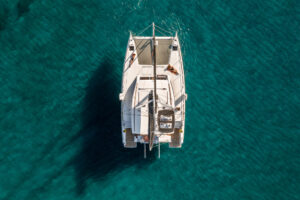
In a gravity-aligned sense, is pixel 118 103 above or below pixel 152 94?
below

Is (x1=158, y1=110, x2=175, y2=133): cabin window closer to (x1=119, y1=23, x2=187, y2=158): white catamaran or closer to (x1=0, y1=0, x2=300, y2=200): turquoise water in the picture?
(x1=119, y1=23, x2=187, y2=158): white catamaran

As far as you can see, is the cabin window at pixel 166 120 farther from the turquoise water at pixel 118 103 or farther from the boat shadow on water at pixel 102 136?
the boat shadow on water at pixel 102 136

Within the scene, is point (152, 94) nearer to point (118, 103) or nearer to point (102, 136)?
point (118, 103)

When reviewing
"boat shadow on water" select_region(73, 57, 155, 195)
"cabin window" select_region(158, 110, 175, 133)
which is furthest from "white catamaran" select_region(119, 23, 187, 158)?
"boat shadow on water" select_region(73, 57, 155, 195)

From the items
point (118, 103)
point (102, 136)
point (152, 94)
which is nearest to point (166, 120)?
point (152, 94)

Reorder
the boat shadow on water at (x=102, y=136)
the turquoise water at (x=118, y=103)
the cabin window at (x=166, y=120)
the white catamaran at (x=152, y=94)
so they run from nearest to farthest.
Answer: the cabin window at (x=166, y=120) → the white catamaran at (x=152, y=94) → the turquoise water at (x=118, y=103) → the boat shadow on water at (x=102, y=136)

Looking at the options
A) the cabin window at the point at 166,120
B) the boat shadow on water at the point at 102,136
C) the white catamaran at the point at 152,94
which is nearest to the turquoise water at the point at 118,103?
the boat shadow on water at the point at 102,136
